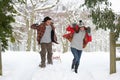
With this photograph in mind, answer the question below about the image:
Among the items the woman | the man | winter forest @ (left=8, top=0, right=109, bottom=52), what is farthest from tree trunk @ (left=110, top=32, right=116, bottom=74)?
winter forest @ (left=8, top=0, right=109, bottom=52)

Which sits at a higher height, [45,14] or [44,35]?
[45,14]

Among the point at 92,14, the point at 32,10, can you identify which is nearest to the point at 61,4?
the point at 32,10

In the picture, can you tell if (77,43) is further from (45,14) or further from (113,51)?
(45,14)

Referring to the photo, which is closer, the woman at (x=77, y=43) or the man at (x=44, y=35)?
the woman at (x=77, y=43)

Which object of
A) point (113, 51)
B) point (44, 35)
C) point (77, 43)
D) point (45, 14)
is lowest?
point (113, 51)

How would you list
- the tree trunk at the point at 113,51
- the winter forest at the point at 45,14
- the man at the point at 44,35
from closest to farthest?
the tree trunk at the point at 113,51 → the man at the point at 44,35 → the winter forest at the point at 45,14

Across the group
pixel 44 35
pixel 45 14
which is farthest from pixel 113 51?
pixel 45 14

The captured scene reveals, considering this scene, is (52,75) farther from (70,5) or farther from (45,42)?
(70,5)

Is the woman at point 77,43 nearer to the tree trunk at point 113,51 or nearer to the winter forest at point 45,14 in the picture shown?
the tree trunk at point 113,51

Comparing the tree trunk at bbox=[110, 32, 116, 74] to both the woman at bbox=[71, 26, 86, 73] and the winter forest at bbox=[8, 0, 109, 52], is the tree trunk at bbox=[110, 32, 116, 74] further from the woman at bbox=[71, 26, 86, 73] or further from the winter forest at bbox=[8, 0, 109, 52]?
the winter forest at bbox=[8, 0, 109, 52]

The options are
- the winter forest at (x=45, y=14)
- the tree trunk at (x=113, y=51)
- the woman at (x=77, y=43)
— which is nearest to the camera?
the woman at (x=77, y=43)

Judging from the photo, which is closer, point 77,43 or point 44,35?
point 77,43

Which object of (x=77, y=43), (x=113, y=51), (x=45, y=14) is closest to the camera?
(x=77, y=43)

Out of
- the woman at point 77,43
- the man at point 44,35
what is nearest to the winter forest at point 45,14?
the man at point 44,35
